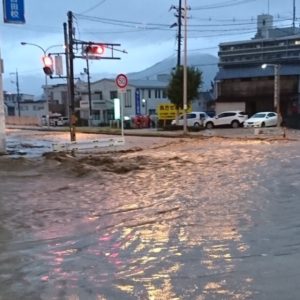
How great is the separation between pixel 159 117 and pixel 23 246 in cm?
4408

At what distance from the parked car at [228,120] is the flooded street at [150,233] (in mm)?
30850

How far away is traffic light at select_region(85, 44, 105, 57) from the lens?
3488 centimetres

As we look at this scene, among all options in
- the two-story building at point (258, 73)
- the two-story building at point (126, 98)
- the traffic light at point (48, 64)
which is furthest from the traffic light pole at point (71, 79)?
the two-story building at point (126, 98)

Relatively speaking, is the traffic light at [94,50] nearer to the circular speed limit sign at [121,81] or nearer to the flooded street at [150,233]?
the circular speed limit sign at [121,81]

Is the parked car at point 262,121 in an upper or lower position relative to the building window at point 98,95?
lower

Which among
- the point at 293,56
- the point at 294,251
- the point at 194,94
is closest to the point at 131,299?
the point at 294,251

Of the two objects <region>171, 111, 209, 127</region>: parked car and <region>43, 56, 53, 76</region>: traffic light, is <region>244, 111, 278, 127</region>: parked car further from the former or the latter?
<region>43, 56, 53, 76</region>: traffic light

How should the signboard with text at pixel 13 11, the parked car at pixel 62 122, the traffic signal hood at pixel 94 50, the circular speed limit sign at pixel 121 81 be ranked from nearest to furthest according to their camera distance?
the signboard with text at pixel 13 11, the circular speed limit sign at pixel 121 81, the traffic signal hood at pixel 94 50, the parked car at pixel 62 122

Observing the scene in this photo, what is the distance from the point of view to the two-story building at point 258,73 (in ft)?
178

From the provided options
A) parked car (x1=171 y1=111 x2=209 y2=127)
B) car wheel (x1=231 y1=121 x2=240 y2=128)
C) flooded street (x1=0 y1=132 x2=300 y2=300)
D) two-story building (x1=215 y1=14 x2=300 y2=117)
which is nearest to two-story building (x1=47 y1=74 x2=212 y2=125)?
two-story building (x1=215 y1=14 x2=300 y2=117)

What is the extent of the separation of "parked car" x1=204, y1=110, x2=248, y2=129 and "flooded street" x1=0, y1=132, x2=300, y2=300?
30.9 m

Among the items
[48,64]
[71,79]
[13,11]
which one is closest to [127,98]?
[48,64]

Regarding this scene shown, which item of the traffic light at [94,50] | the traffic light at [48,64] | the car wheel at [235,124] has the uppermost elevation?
the traffic light at [94,50]

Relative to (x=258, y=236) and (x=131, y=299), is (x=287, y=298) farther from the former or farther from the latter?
(x=258, y=236)
